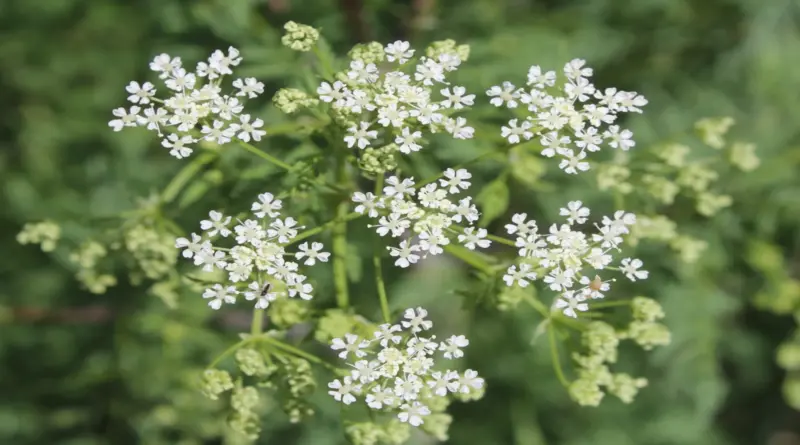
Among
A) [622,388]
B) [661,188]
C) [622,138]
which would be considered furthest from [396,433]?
[661,188]

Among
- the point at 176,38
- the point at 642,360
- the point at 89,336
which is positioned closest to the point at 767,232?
the point at 642,360

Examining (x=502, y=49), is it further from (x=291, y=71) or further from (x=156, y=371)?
(x=156, y=371)

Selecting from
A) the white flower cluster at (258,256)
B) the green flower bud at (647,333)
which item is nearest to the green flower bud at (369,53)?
the white flower cluster at (258,256)

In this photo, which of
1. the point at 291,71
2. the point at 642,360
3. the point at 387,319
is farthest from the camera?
the point at 642,360

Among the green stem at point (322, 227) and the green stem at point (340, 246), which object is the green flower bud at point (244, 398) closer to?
the green stem at point (340, 246)

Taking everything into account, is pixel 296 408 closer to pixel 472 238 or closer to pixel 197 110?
pixel 472 238

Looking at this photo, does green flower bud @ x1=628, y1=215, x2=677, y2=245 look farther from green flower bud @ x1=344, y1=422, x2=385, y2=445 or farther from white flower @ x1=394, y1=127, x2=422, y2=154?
green flower bud @ x1=344, y1=422, x2=385, y2=445

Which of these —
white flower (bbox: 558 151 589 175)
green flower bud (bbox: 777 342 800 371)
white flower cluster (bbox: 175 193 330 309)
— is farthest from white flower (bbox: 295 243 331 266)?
green flower bud (bbox: 777 342 800 371)
